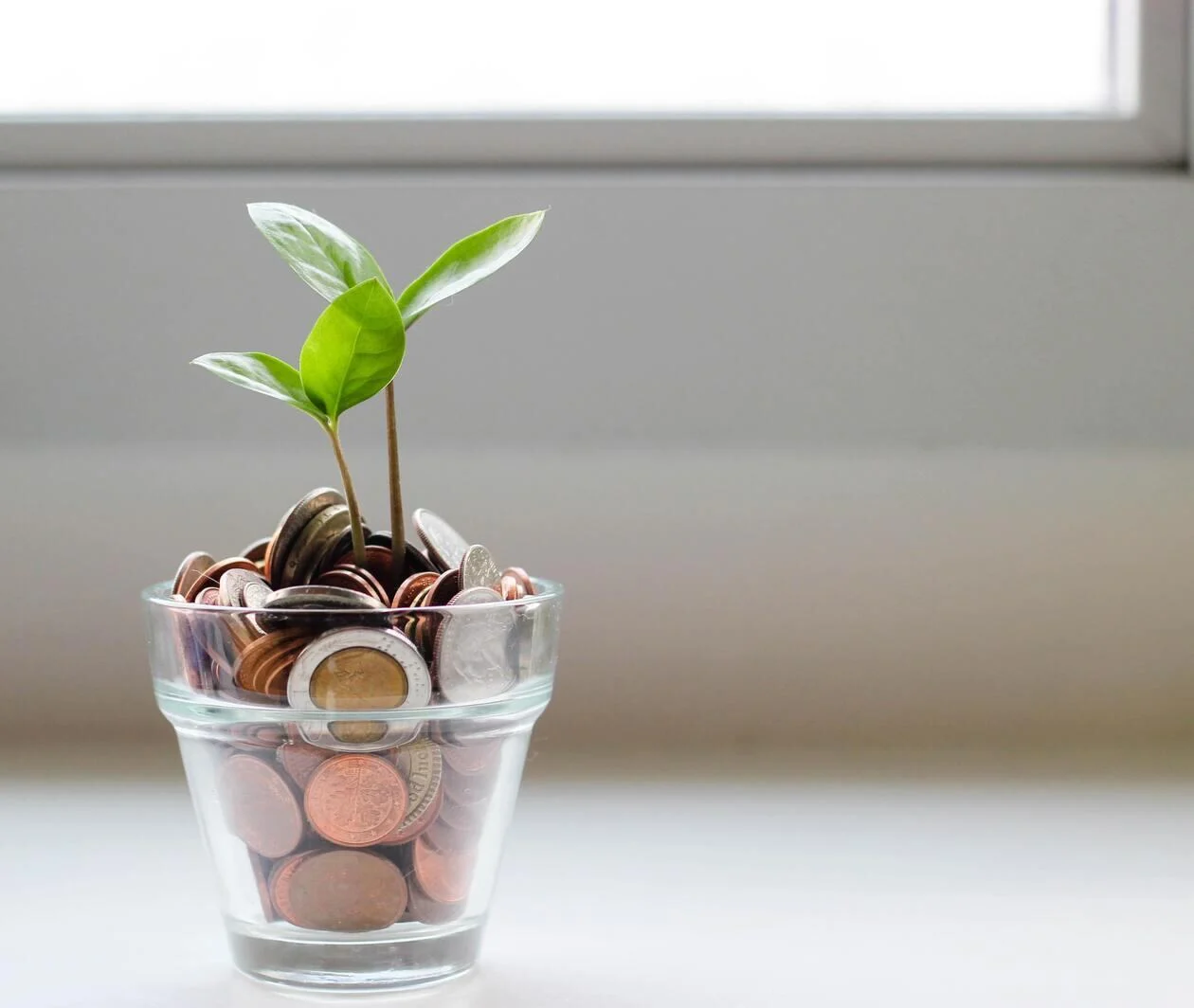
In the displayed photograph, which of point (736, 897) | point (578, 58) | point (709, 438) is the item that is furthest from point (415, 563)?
point (578, 58)

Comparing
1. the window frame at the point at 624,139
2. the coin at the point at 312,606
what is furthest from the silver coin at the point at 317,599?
the window frame at the point at 624,139

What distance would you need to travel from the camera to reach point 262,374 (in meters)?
0.54

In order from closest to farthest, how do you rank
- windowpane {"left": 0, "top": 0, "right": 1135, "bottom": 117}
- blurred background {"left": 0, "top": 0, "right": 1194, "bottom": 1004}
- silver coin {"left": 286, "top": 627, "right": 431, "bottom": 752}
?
1. silver coin {"left": 286, "top": 627, "right": 431, "bottom": 752}
2. blurred background {"left": 0, "top": 0, "right": 1194, "bottom": 1004}
3. windowpane {"left": 0, "top": 0, "right": 1135, "bottom": 117}

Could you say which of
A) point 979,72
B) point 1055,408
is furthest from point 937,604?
point 979,72

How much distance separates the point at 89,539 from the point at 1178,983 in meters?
0.82

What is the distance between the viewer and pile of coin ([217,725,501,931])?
1.70 feet

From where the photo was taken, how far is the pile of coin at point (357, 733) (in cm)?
51

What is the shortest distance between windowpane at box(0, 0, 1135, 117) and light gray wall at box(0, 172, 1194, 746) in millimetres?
141

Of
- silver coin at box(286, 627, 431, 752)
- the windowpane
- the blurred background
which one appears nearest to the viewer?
silver coin at box(286, 627, 431, 752)

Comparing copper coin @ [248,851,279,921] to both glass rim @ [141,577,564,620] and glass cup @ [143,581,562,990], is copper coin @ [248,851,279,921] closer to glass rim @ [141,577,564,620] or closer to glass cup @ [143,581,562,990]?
glass cup @ [143,581,562,990]

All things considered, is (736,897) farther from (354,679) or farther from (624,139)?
(624,139)

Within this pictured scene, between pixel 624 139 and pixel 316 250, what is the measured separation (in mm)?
584

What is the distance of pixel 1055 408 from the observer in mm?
1062

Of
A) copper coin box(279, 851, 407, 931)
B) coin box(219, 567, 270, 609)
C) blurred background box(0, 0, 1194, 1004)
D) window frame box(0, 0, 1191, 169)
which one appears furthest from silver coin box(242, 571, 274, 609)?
window frame box(0, 0, 1191, 169)
